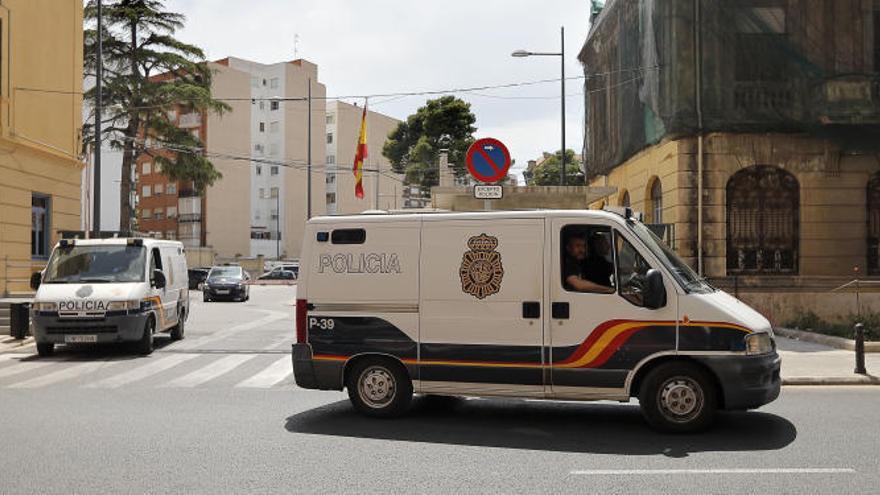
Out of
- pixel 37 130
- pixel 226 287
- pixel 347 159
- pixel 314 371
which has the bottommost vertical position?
pixel 314 371

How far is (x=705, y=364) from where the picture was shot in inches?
293

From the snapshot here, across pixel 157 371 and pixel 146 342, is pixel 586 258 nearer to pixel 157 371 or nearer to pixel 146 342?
pixel 157 371

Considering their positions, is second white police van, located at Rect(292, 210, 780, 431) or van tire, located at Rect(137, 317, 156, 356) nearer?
second white police van, located at Rect(292, 210, 780, 431)

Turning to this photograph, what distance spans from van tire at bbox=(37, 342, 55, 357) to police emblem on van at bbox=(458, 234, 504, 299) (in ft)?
30.9

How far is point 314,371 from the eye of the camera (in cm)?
859

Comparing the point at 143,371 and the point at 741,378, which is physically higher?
the point at 741,378

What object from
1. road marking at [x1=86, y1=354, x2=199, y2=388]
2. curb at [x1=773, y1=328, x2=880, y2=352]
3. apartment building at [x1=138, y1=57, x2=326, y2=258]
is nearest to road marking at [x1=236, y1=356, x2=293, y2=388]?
road marking at [x1=86, y1=354, x2=199, y2=388]

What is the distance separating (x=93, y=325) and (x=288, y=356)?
3394mm

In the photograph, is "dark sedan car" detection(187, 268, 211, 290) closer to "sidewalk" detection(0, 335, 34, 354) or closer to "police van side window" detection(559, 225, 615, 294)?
"sidewalk" detection(0, 335, 34, 354)

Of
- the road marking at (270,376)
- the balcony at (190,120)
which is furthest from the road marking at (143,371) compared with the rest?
the balcony at (190,120)

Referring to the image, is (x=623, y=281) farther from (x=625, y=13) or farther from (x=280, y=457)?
(x=625, y=13)

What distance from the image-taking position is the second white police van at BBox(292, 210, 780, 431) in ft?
24.6

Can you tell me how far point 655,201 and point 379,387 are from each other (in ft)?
49.0

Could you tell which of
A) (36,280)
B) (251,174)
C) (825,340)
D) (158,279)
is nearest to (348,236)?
(158,279)
